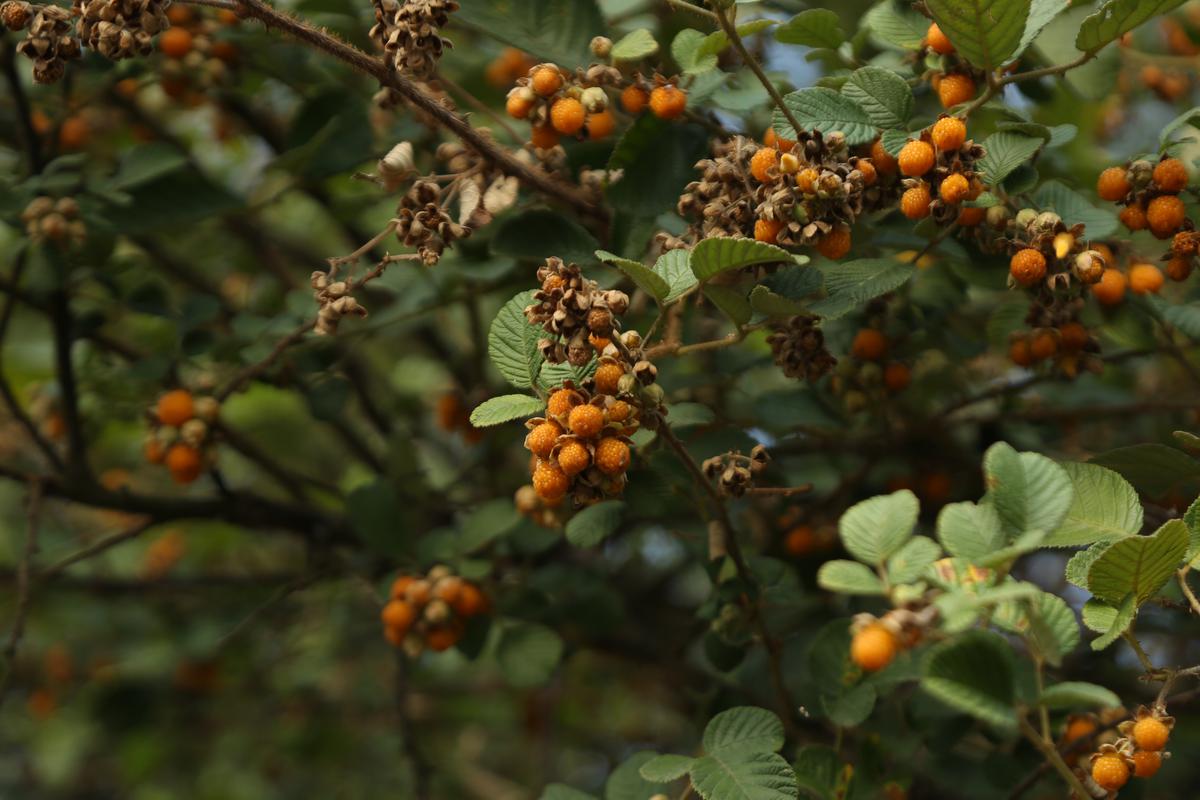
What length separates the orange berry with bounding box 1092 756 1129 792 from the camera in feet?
3.57

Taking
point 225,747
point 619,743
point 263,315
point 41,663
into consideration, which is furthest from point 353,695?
point 263,315

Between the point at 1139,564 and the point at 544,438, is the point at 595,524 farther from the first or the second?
the point at 1139,564

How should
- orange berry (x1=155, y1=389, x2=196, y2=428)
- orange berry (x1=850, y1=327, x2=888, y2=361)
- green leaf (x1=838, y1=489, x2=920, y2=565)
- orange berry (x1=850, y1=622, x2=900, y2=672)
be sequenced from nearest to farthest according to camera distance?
orange berry (x1=850, y1=622, x2=900, y2=672) → green leaf (x1=838, y1=489, x2=920, y2=565) → orange berry (x1=850, y1=327, x2=888, y2=361) → orange berry (x1=155, y1=389, x2=196, y2=428)

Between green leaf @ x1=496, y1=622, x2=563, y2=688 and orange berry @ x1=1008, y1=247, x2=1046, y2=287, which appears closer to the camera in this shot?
orange berry @ x1=1008, y1=247, x2=1046, y2=287

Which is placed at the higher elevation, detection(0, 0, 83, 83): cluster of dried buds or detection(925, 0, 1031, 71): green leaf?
detection(925, 0, 1031, 71): green leaf

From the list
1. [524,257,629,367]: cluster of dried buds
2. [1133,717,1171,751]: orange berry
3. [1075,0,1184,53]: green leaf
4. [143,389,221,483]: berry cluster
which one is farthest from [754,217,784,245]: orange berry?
[143,389,221,483]: berry cluster

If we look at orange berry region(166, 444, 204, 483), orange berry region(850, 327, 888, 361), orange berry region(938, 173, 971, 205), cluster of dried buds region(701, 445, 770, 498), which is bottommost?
orange berry region(166, 444, 204, 483)


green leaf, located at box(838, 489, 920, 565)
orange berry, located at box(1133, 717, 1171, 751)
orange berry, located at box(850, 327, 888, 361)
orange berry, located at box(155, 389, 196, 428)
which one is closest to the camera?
green leaf, located at box(838, 489, 920, 565)

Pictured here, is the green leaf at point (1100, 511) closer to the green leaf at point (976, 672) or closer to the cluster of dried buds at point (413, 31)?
the green leaf at point (976, 672)

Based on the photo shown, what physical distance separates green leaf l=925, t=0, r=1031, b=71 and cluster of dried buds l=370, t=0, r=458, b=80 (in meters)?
0.55

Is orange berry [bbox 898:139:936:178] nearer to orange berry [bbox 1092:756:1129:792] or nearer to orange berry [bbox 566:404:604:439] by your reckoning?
orange berry [bbox 566:404:604:439]

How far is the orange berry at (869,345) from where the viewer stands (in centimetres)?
160

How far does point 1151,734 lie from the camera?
1.09 m

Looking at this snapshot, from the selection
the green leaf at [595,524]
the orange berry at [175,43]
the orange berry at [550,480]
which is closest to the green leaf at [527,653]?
the green leaf at [595,524]
